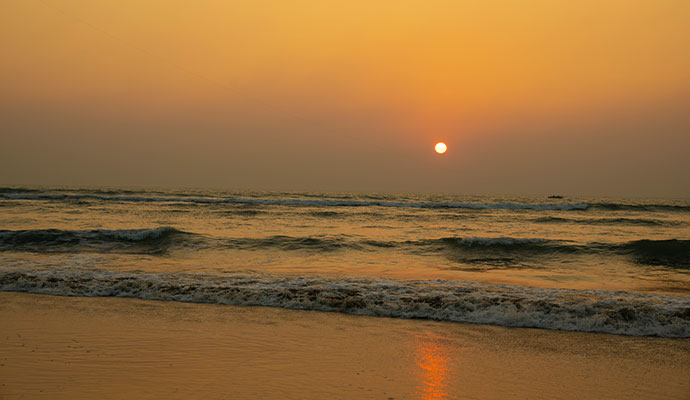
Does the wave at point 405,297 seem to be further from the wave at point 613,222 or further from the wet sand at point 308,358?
the wave at point 613,222

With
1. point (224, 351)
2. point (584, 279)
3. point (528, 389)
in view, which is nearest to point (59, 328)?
point (224, 351)

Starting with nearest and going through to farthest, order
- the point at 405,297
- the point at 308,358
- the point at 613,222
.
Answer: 1. the point at 308,358
2. the point at 405,297
3. the point at 613,222

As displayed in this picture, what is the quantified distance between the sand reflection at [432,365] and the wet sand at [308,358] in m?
0.01

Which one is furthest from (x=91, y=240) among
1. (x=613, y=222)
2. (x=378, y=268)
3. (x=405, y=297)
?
(x=613, y=222)

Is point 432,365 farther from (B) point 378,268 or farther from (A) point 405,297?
(B) point 378,268

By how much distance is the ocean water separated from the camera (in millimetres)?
8883

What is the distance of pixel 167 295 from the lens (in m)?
9.91

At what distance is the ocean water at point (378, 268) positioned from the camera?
8883mm

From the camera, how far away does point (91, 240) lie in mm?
19469

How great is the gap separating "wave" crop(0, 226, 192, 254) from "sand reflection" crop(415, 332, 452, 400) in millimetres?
12649

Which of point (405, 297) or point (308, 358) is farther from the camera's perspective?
point (405, 297)

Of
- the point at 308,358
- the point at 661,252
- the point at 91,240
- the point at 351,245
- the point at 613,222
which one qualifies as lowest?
the point at 91,240

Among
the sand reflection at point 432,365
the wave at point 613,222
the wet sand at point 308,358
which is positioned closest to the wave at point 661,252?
the wet sand at point 308,358

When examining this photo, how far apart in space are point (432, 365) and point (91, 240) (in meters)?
17.3
